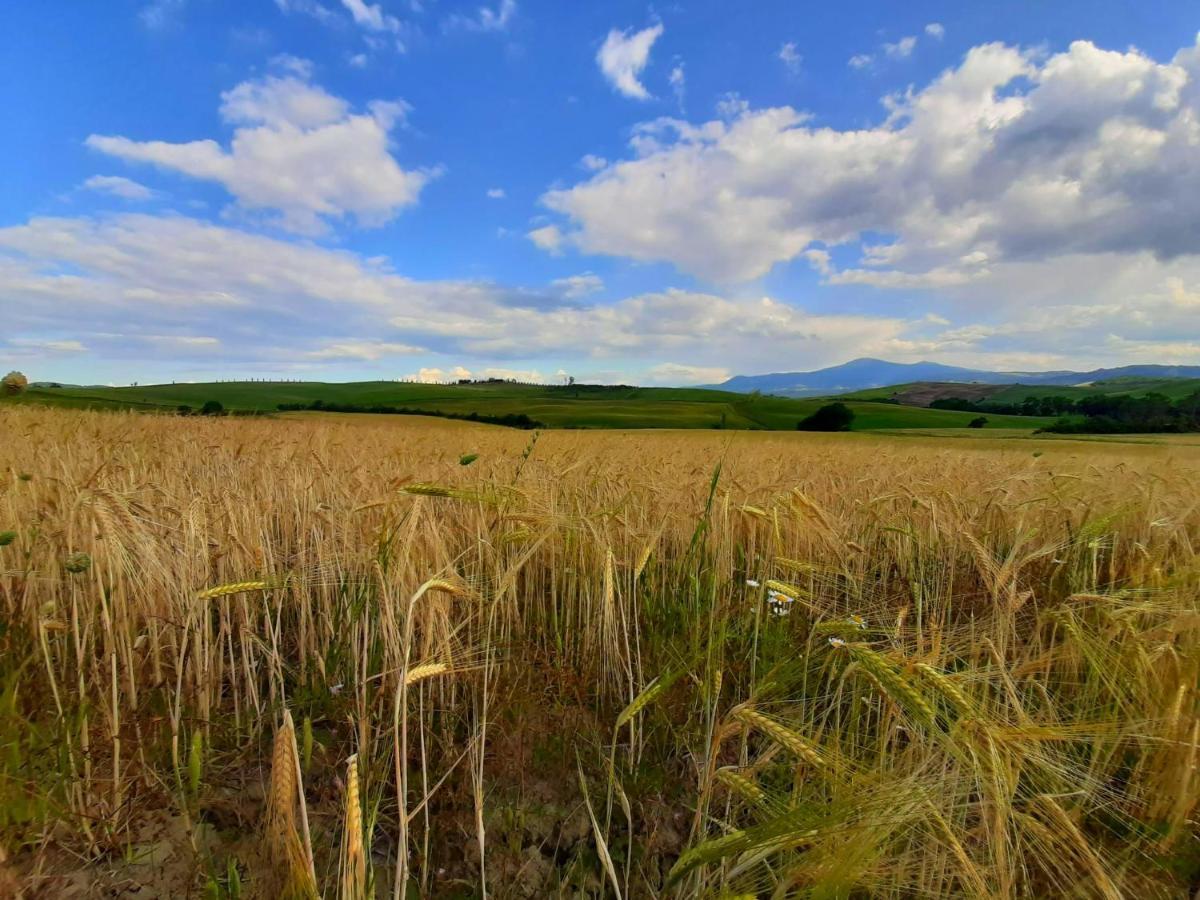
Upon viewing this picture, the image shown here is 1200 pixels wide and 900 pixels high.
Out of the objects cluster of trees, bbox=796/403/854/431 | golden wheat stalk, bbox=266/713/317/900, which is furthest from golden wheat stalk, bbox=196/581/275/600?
cluster of trees, bbox=796/403/854/431

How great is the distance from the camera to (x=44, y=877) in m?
1.03

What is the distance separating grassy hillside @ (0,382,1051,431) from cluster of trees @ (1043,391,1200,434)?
12.1 ft

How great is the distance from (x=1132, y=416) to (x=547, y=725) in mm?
59208

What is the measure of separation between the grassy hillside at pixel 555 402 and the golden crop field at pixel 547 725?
26826 mm

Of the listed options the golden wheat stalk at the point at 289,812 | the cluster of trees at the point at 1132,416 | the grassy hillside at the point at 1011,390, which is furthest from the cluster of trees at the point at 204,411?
the grassy hillside at the point at 1011,390

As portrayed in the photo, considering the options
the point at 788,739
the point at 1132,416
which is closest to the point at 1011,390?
the point at 1132,416

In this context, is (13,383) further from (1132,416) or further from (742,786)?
(1132,416)

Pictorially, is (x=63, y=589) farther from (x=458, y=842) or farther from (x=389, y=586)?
(x=458, y=842)

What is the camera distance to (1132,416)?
1710 inches

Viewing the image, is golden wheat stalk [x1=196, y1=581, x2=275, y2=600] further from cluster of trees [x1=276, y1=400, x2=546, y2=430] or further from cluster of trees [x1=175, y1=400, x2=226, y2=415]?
cluster of trees [x1=276, y1=400, x2=546, y2=430]

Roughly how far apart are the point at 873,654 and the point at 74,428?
910cm

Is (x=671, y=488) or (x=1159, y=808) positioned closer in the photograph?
(x=1159, y=808)

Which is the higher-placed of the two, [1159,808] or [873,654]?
[873,654]

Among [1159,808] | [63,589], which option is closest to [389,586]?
[63,589]
